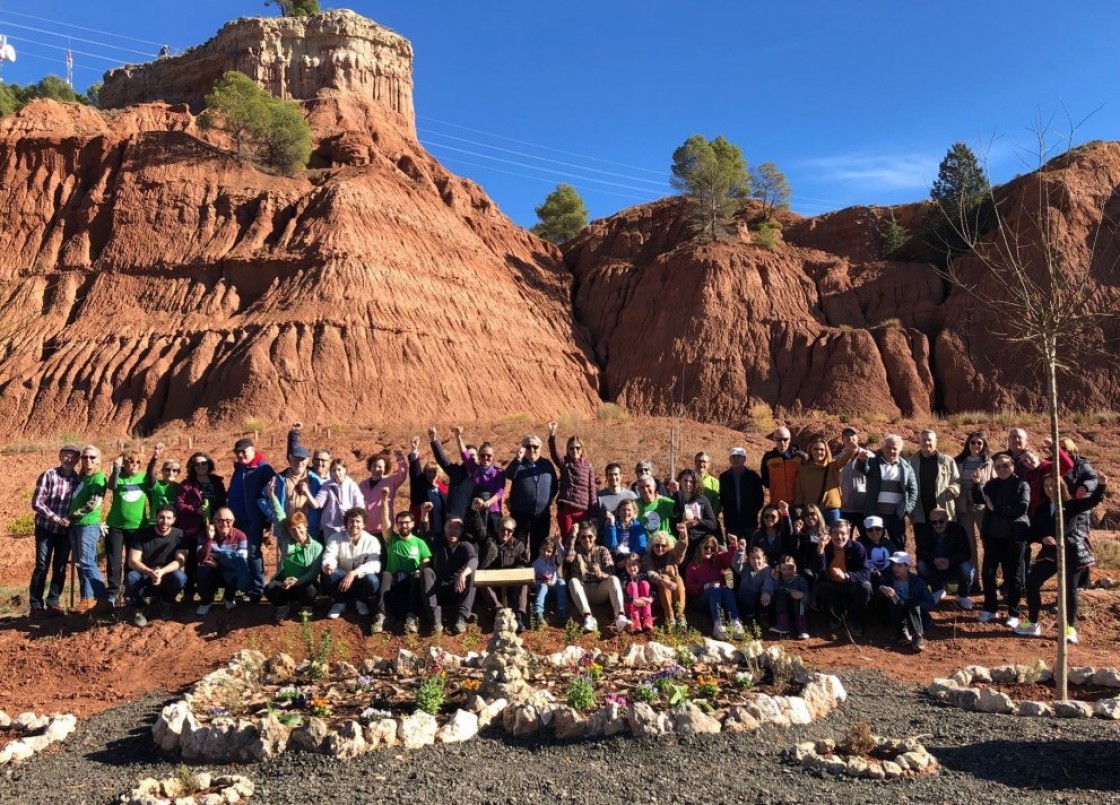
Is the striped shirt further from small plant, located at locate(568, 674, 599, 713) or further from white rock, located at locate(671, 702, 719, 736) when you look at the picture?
white rock, located at locate(671, 702, 719, 736)

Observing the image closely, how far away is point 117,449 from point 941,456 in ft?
81.4

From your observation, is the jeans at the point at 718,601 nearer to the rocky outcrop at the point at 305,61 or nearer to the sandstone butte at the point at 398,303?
the sandstone butte at the point at 398,303

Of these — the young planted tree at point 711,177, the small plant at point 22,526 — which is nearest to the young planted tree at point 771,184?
the young planted tree at point 711,177

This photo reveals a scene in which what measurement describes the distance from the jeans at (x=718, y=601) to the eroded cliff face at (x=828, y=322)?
2669 cm

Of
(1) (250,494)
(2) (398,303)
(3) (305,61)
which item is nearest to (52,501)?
(1) (250,494)

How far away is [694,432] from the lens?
2922 centimetres

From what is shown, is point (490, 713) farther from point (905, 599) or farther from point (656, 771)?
point (905, 599)

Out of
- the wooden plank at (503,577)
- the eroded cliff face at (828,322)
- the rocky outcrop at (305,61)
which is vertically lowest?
the wooden plank at (503,577)

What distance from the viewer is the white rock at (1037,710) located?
7564 millimetres

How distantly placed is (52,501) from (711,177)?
38.5 metres

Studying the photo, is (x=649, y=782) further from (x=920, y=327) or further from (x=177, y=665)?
(x=920, y=327)

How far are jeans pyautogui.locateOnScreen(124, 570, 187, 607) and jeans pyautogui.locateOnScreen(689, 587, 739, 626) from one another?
6107mm

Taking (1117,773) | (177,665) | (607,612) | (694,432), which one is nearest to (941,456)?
(607,612)

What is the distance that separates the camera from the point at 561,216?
184ft
